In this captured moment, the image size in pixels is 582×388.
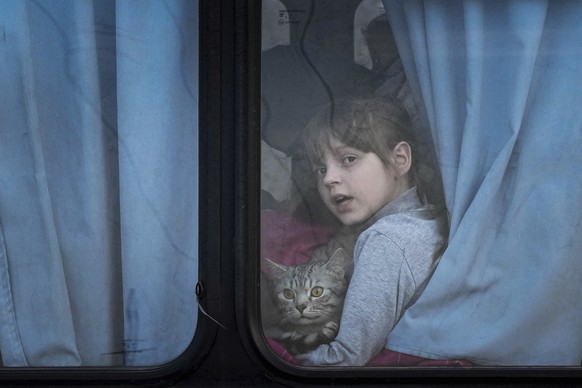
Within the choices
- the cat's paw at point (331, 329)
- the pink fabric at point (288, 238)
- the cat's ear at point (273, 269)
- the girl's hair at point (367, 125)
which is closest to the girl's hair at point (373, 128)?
the girl's hair at point (367, 125)

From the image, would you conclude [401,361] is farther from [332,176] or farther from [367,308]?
[332,176]

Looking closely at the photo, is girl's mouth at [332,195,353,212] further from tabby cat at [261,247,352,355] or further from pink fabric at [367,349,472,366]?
pink fabric at [367,349,472,366]

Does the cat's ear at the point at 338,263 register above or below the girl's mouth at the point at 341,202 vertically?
below

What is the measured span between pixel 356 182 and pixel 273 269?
28 centimetres

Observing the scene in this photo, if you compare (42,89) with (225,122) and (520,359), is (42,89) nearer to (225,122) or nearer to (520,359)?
(225,122)

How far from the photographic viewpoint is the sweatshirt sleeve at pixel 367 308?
2586mm

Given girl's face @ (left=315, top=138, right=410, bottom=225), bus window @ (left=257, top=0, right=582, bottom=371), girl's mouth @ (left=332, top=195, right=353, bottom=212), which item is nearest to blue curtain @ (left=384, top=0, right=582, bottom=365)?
bus window @ (left=257, top=0, right=582, bottom=371)

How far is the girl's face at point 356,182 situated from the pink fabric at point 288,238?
7 cm

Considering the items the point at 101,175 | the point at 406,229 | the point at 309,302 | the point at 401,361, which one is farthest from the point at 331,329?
the point at 101,175

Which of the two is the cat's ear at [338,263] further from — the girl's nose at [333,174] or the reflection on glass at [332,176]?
the girl's nose at [333,174]

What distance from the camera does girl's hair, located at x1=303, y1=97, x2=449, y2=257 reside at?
258 cm

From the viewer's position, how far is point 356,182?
260 centimetres

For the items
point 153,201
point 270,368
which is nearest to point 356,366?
point 270,368

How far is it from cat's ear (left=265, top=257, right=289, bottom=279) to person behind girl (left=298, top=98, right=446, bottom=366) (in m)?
Result: 0.17
